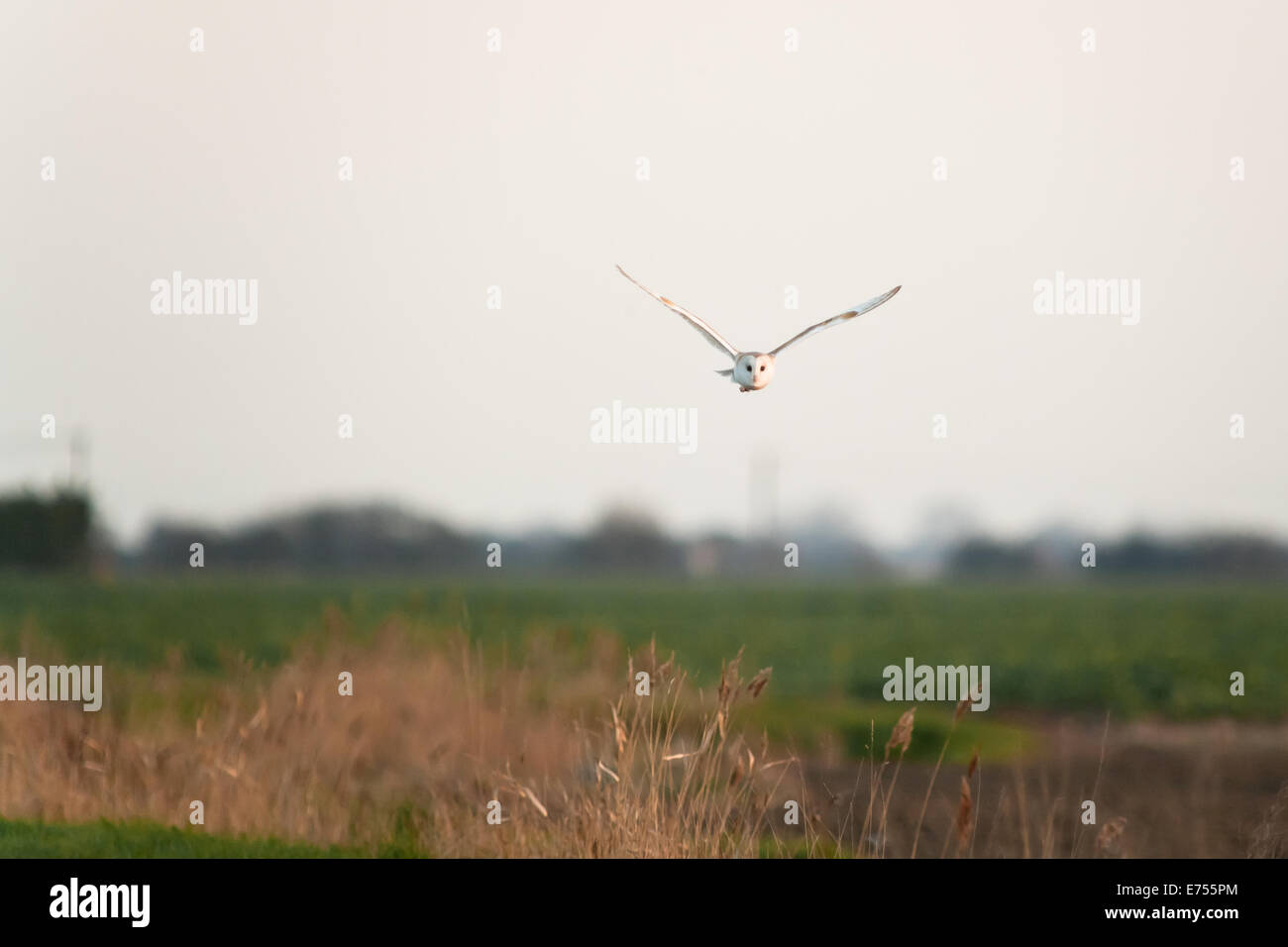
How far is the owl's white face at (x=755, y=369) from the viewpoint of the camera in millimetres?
5598

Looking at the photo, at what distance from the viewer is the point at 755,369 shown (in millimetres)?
5621

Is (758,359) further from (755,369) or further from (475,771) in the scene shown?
(475,771)

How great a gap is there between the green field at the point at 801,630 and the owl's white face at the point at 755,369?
13.6 feet

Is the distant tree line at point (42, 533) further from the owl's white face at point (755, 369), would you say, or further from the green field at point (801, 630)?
the owl's white face at point (755, 369)

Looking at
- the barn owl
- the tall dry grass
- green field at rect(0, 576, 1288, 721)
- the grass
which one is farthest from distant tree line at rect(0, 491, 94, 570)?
the barn owl

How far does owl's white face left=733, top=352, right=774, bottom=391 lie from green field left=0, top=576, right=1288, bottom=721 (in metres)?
4.14

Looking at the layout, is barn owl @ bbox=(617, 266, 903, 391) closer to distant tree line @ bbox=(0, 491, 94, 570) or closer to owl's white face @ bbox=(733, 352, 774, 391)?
owl's white face @ bbox=(733, 352, 774, 391)

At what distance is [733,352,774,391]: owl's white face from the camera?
18.4 feet

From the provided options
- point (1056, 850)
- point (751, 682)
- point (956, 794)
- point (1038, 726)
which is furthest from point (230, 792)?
point (1038, 726)

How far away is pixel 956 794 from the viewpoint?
16.5 metres

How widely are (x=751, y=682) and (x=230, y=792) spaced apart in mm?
4100

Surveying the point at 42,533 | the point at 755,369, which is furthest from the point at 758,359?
the point at 42,533

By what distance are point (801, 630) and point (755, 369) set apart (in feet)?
149
